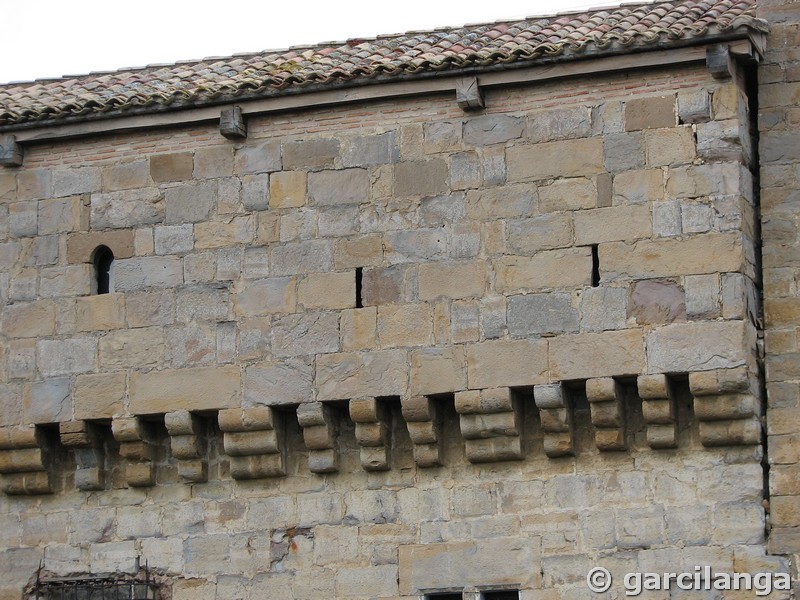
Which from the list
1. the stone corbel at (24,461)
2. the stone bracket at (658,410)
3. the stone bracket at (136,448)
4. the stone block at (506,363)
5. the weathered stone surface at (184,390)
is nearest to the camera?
the stone bracket at (658,410)

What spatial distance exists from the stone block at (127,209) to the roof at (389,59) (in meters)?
0.66

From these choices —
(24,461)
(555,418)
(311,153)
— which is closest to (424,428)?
(555,418)

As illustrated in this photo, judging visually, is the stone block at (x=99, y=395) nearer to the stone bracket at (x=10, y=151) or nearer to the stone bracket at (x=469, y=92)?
the stone bracket at (x=10, y=151)

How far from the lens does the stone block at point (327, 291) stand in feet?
50.9

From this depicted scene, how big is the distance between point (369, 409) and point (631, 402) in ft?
6.39

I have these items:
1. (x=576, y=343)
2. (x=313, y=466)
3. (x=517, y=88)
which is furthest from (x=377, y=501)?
(x=517, y=88)

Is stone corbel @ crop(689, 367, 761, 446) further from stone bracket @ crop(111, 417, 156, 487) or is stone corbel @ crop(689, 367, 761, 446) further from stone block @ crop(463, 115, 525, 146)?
stone bracket @ crop(111, 417, 156, 487)

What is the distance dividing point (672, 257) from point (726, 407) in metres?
1.16

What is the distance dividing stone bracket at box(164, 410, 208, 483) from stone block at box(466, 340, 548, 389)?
226 cm

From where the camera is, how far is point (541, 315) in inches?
588

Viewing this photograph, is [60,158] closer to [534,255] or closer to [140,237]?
[140,237]

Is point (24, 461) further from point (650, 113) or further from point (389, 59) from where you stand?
point (650, 113)

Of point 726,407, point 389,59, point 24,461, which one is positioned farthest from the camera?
point 24,461

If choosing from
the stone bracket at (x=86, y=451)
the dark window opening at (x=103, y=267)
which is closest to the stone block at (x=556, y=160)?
the dark window opening at (x=103, y=267)
